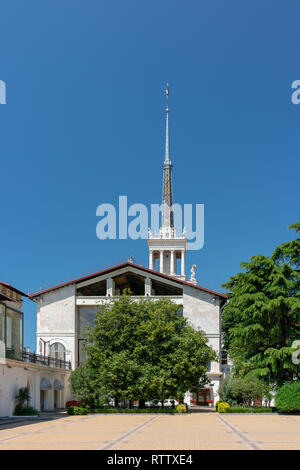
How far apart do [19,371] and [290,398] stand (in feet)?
59.9

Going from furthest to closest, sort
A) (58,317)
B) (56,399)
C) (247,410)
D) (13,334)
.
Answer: (58,317), (56,399), (247,410), (13,334)

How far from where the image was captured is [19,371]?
132ft

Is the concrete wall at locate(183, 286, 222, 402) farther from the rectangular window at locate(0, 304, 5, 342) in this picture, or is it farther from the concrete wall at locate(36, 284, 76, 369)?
the rectangular window at locate(0, 304, 5, 342)

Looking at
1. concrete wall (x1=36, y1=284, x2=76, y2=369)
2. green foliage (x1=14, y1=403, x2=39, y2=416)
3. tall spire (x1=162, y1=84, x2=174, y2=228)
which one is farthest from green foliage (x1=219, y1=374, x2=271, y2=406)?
tall spire (x1=162, y1=84, x2=174, y2=228)

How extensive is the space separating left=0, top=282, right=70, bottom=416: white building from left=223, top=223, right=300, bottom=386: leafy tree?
15392 mm

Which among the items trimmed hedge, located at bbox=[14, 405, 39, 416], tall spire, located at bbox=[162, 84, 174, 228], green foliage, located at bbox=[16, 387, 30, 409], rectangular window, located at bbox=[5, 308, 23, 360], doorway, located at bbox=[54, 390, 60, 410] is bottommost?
doorway, located at bbox=[54, 390, 60, 410]

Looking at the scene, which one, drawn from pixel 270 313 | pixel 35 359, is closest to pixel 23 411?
pixel 35 359

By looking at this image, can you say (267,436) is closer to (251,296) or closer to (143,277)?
(251,296)

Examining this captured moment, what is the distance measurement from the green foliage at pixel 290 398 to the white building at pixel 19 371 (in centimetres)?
1757

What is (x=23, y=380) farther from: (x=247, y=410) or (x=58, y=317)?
(x=58, y=317)

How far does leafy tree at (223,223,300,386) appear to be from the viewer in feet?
148
